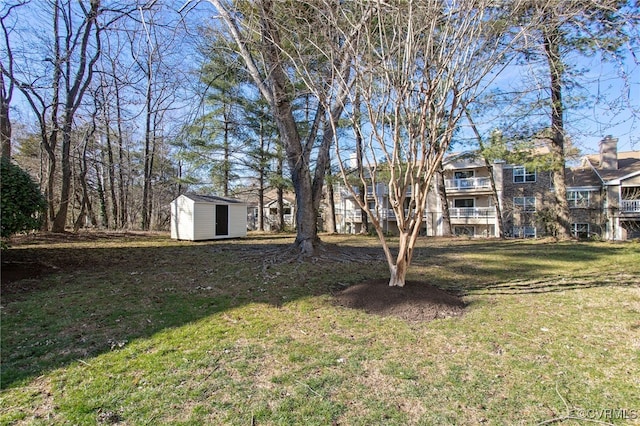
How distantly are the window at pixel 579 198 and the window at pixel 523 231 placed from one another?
104 inches

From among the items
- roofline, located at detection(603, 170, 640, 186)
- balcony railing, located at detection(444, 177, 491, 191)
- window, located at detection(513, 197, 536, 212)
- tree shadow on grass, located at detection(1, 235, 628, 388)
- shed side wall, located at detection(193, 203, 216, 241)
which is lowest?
tree shadow on grass, located at detection(1, 235, 628, 388)

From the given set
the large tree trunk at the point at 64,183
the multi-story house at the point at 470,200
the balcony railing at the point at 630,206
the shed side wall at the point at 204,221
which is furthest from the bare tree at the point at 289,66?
the balcony railing at the point at 630,206

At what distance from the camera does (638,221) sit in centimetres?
1864

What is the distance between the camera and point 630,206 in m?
18.5

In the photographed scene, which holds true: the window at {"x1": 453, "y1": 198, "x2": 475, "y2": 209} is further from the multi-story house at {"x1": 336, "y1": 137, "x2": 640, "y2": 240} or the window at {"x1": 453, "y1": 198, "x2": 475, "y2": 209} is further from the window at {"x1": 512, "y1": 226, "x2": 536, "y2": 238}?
the window at {"x1": 512, "y1": 226, "x2": 536, "y2": 238}

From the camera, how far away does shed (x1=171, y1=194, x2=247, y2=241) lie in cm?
1201

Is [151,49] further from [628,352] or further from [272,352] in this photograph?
[628,352]

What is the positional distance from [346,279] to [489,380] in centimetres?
330

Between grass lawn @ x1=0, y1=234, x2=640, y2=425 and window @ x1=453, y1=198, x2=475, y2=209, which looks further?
window @ x1=453, y1=198, x2=475, y2=209

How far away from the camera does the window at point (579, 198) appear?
19812 millimetres

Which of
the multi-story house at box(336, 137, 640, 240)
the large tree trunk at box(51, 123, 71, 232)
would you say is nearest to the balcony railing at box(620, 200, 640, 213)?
the multi-story house at box(336, 137, 640, 240)

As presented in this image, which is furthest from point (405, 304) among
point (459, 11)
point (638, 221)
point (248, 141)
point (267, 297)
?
point (638, 221)

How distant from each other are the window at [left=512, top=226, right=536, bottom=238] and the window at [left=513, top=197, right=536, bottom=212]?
46.6 inches

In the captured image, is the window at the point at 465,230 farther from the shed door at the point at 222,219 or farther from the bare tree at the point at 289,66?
the bare tree at the point at 289,66
